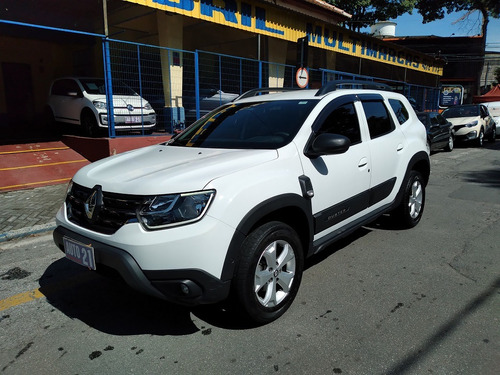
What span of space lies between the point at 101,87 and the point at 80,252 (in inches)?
307

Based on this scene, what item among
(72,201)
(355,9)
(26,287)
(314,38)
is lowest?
(26,287)

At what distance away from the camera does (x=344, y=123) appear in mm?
3639

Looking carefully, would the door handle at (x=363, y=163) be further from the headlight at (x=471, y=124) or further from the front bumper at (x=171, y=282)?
the headlight at (x=471, y=124)

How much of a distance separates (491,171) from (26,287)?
9787 millimetres

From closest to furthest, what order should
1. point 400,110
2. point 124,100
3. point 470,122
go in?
point 400,110, point 124,100, point 470,122

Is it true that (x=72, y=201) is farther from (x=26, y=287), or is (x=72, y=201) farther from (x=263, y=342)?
(x=263, y=342)

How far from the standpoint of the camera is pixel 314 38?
47.0 feet

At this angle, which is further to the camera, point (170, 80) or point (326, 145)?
point (170, 80)

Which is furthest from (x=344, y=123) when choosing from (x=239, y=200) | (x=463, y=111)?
(x=463, y=111)

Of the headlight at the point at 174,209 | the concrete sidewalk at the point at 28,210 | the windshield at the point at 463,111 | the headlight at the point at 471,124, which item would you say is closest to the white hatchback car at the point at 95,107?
the concrete sidewalk at the point at 28,210

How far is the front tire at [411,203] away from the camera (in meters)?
4.59

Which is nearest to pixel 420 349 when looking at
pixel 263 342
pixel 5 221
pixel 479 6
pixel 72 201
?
pixel 263 342

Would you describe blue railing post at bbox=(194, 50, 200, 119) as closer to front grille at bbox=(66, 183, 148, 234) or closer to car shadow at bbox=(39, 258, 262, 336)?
car shadow at bbox=(39, 258, 262, 336)

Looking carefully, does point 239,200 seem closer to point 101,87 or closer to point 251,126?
point 251,126
